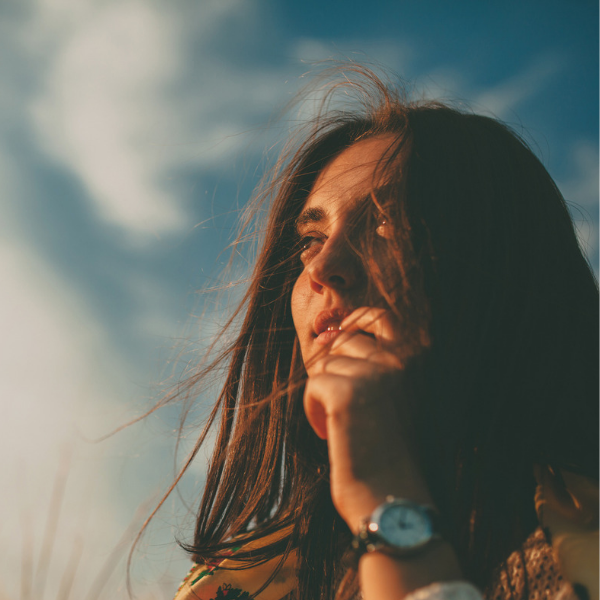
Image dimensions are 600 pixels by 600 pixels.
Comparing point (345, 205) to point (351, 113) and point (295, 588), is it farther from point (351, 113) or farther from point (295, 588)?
point (295, 588)

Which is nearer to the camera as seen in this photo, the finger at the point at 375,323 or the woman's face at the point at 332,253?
the finger at the point at 375,323

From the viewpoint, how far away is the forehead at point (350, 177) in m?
2.12

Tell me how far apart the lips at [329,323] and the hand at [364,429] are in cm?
44

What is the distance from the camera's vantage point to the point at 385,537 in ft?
3.59

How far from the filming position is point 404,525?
3.65 feet

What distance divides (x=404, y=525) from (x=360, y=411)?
11.8 inches

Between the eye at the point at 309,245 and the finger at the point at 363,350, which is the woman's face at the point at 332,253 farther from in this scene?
the finger at the point at 363,350

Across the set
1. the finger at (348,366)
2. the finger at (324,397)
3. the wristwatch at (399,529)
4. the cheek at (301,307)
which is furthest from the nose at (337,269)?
the wristwatch at (399,529)

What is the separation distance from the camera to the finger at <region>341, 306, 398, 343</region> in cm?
150

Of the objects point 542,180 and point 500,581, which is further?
point 542,180

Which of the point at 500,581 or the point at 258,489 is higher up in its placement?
the point at 258,489

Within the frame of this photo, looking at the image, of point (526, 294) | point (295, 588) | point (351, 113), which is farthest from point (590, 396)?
point (351, 113)

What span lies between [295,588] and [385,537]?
4.29 feet

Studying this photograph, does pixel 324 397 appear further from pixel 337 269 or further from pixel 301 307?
pixel 301 307
